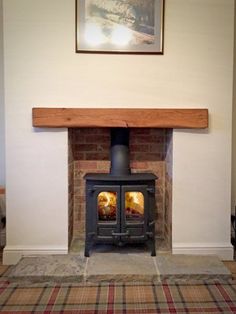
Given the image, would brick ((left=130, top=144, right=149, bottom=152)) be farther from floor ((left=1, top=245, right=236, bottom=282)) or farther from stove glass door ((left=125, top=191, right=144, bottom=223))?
floor ((left=1, top=245, right=236, bottom=282))

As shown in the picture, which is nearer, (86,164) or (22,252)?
(22,252)

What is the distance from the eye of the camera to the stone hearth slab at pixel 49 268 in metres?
2.35

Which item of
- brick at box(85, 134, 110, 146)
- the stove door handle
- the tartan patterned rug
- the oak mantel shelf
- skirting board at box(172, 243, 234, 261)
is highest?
the oak mantel shelf

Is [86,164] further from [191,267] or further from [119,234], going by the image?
[191,267]

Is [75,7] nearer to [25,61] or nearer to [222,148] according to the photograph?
[25,61]

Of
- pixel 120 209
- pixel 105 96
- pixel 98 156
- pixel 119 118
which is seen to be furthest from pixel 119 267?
pixel 105 96

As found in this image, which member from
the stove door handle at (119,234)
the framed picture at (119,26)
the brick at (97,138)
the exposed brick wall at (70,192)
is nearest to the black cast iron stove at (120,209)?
the stove door handle at (119,234)

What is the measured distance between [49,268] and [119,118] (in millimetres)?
1261

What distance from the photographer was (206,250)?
2.77 metres

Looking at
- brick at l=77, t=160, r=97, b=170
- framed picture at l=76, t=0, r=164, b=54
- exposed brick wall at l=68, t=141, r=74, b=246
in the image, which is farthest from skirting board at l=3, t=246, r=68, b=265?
framed picture at l=76, t=0, r=164, b=54

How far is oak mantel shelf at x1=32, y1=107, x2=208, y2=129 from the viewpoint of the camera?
265 centimetres

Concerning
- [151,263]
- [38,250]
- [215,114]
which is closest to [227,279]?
[151,263]

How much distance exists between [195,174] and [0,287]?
1.69 meters

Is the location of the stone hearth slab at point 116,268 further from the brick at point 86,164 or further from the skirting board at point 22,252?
the brick at point 86,164
